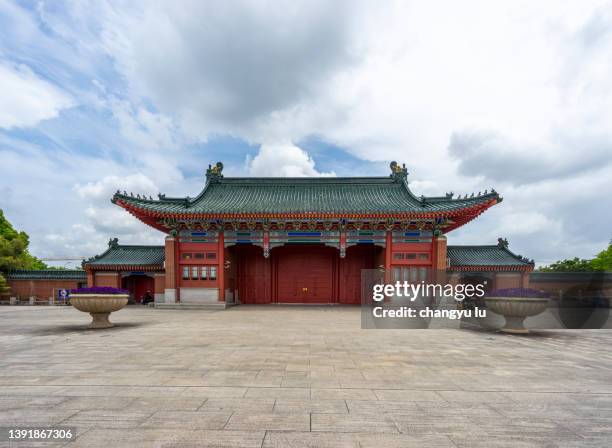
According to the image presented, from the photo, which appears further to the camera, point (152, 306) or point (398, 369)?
point (152, 306)

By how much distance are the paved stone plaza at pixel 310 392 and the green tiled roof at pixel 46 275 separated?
19.9 m

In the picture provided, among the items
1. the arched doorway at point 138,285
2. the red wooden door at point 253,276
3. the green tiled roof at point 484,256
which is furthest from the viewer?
the arched doorway at point 138,285

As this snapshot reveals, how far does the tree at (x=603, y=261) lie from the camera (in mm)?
36219

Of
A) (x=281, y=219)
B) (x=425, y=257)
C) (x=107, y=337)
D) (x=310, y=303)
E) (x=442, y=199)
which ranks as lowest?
(x=310, y=303)

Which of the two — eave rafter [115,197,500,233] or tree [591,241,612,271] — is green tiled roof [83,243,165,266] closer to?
eave rafter [115,197,500,233]

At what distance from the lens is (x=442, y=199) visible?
73.4 ft

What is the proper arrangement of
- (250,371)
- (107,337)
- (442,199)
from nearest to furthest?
(250,371) < (107,337) < (442,199)

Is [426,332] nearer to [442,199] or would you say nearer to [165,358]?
[165,358]

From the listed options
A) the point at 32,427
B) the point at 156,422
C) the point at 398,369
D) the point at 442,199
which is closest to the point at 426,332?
the point at 398,369

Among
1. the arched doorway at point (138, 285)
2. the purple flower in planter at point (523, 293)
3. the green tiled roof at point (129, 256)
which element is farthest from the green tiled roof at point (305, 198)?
the purple flower in planter at point (523, 293)

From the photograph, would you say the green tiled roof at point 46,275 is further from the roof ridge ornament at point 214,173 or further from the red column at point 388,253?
the red column at point 388,253

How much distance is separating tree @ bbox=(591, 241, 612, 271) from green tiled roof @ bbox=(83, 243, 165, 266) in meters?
43.9

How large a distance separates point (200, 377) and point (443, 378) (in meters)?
4.35

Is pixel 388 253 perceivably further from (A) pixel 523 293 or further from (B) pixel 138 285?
(B) pixel 138 285
